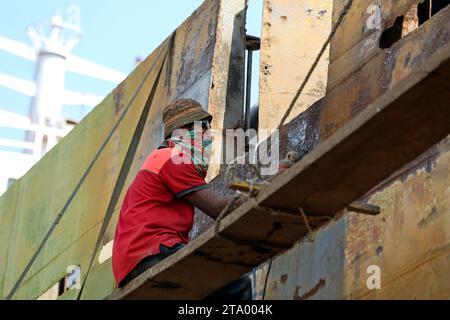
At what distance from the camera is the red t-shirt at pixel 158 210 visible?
6297 mm

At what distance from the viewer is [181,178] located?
6.29 meters

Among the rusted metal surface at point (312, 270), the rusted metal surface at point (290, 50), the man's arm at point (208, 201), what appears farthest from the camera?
the rusted metal surface at point (290, 50)

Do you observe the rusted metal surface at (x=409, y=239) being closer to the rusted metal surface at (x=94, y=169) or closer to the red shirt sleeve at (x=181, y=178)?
the red shirt sleeve at (x=181, y=178)

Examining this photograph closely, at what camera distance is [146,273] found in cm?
609

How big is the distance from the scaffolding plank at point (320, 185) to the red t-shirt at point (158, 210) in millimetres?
203

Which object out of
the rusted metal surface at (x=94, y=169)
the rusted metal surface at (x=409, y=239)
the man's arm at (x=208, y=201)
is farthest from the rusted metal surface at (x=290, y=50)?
the man's arm at (x=208, y=201)

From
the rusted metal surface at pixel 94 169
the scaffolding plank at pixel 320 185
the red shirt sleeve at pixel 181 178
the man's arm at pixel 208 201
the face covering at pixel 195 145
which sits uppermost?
→ the rusted metal surface at pixel 94 169

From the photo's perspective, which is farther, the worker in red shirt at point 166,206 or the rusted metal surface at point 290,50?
the rusted metal surface at point 290,50

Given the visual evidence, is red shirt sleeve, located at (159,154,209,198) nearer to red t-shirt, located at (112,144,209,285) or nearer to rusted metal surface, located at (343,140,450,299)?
red t-shirt, located at (112,144,209,285)

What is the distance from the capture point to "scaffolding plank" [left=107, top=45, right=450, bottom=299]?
15.7ft

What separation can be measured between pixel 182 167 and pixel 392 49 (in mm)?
1907

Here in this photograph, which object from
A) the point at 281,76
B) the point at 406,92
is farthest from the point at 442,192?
the point at 281,76
